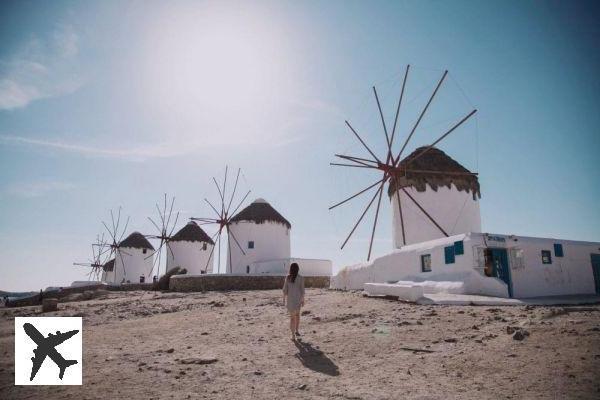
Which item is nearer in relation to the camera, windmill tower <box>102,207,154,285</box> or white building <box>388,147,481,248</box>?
white building <box>388,147,481,248</box>

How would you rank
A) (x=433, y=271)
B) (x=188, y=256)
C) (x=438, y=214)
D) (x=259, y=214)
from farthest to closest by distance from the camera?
1. (x=188, y=256)
2. (x=259, y=214)
3. (x=438, y=214)
4. (x=433, y=271)

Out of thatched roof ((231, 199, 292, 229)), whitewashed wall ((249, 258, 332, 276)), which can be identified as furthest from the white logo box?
thatched roof ((231, 199, 292, 229))

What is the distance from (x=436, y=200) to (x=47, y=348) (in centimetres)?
2005

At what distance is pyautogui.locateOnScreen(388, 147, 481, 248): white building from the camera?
2111 cm

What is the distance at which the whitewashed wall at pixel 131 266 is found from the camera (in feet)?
142

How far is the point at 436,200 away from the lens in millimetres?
21156

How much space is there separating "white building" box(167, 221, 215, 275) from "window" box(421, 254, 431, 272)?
2913 centimetres

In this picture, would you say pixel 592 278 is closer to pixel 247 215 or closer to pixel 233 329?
pixel 233 329

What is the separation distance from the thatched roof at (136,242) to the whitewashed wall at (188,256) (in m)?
6.59

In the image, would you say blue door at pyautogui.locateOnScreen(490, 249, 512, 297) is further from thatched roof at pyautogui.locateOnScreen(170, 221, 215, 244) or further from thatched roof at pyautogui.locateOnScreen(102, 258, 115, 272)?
thatched roof at pyautogui.locateOnScreen(102, 258, 115, 272)

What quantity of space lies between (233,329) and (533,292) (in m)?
12.4

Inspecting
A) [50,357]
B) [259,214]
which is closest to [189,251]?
[259,214]

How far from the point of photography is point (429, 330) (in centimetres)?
705

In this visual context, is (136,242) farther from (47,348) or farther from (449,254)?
(47,348)
